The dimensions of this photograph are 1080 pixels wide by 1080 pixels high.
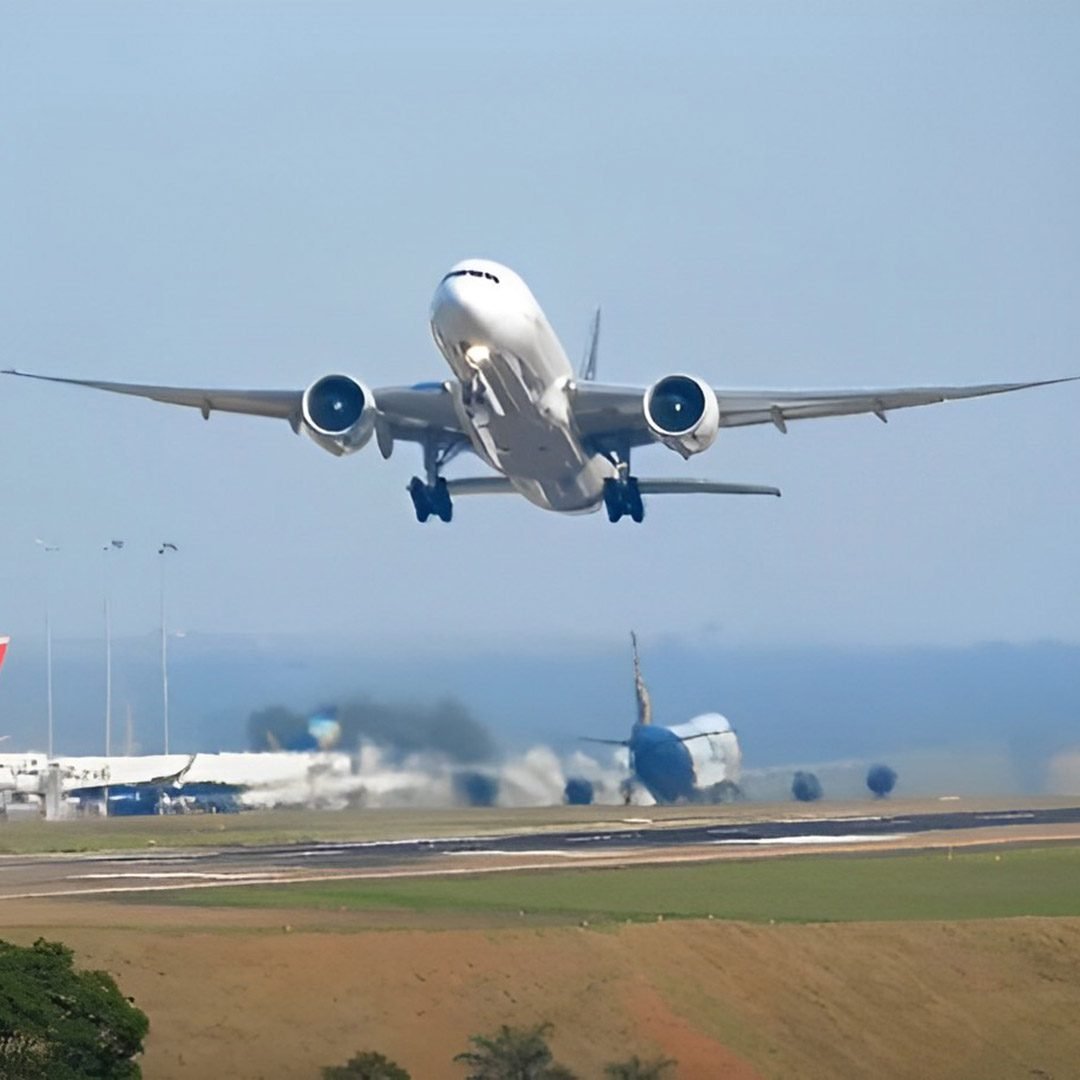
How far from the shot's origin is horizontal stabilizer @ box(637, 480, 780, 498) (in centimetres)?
4753

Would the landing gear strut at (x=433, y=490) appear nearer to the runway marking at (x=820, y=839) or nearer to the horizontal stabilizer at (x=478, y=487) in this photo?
the horizontal stabilizer at (x=478, y=487)

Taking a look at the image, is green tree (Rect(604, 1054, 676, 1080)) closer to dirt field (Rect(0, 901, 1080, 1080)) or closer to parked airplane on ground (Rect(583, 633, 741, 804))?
dirt field (Rect(0, 901, 1080, 1080))

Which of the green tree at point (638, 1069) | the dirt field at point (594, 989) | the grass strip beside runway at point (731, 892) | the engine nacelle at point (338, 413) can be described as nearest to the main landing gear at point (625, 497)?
the engine nacelle at point (338, 413)

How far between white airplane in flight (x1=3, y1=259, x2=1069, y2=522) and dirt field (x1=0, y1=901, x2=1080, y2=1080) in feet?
33.5

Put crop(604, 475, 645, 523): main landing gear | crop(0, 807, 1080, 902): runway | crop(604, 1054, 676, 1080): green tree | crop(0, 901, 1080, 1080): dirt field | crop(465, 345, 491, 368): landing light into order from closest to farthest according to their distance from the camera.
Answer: crop(604, 1054, 676, 1080): green tree, crop(0, 901, 1080, 1080): dirt field, crop(465, 345, 491, 368): landing light, crop(0, 807, 1080, 902): runway, crop(604, 475, 645, 523): main landing gear

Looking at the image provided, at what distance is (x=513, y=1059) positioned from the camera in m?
28.1

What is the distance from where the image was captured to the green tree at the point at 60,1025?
26266 millimetres

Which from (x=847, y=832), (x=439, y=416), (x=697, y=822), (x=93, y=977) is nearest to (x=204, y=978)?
(x=93, y=977)

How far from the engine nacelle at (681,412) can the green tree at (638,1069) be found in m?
16.2

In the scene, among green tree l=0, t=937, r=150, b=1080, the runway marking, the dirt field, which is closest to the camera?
green tree l=0, t=937, r=150, b=1080

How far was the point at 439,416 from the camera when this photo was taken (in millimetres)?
44594

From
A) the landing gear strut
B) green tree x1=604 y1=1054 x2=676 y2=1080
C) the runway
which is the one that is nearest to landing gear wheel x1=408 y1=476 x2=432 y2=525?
the landing gear strut

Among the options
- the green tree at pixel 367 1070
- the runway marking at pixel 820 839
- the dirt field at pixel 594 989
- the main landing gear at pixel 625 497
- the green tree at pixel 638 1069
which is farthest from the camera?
the runway marking at pixel 820 839

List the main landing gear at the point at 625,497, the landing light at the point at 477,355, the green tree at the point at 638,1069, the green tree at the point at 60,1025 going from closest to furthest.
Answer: the green tree at the point at 60,1025, the green tree at the point at 638,1069, the landing light at the point at 477,355, the main landing gear at the point at 625,497
